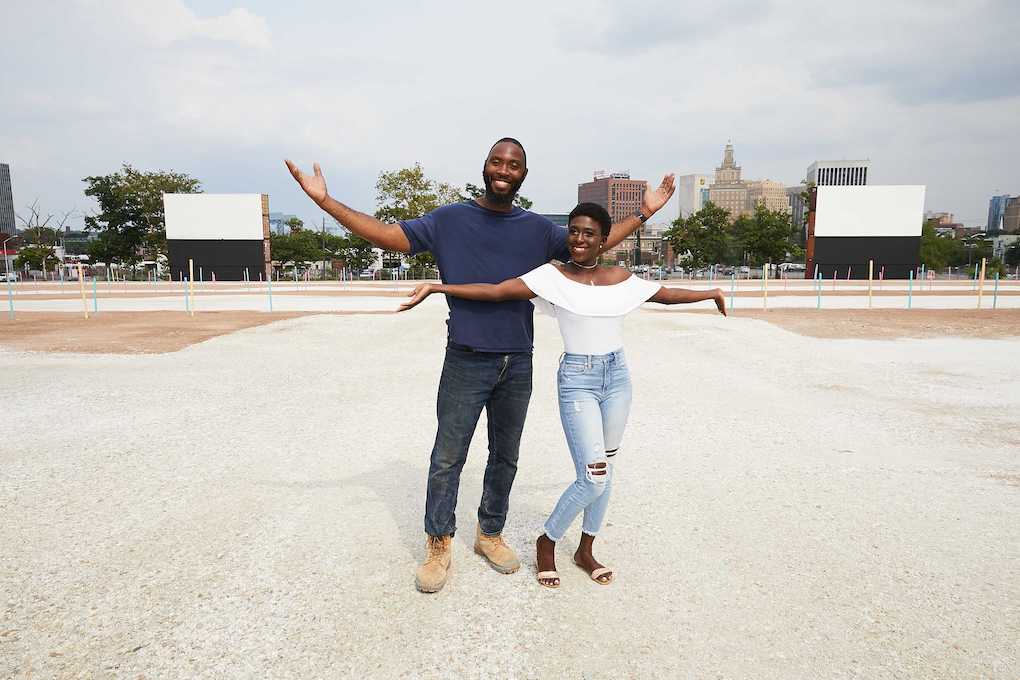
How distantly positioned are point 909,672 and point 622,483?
2.45 metres

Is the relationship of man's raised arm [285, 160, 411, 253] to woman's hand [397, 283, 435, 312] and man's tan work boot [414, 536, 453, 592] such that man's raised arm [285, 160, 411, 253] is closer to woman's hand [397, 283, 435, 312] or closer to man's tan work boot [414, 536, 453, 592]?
woman's hand [397, 283, 435, 312]

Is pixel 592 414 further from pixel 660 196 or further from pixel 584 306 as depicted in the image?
pixel 660 196

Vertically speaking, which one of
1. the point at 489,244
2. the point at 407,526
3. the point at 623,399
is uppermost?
the point at 489,244

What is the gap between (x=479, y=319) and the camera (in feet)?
10.5

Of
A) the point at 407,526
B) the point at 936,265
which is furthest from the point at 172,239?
the point at 936,265

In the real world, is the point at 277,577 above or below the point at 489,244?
below

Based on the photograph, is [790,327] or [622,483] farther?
[790,327]

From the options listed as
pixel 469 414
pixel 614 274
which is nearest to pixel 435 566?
pixel 469 414

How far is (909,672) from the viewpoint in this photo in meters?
2.64

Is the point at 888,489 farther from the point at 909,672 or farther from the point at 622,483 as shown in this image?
the point at 909,672

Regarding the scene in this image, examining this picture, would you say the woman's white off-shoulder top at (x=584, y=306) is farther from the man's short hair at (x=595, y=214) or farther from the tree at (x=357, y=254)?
the tree at (x=357, y=254)

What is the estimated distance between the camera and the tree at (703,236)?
68688 mm

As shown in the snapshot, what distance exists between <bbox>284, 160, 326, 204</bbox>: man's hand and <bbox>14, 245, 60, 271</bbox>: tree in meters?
74.1

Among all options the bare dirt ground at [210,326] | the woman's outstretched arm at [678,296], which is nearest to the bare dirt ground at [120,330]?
the bare dirt ground at [210,326]
